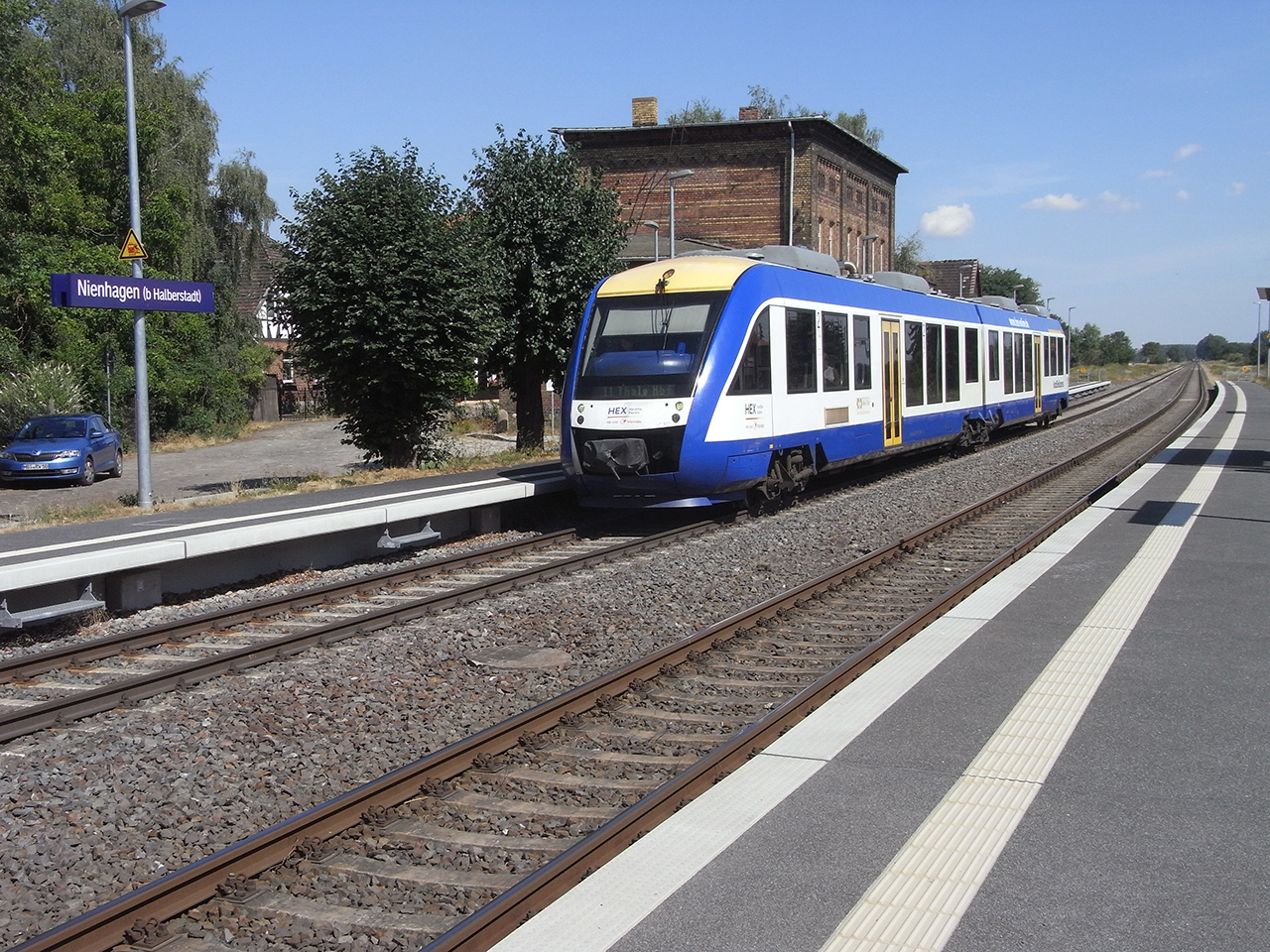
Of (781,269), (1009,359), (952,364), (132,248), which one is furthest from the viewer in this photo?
(1009,359)

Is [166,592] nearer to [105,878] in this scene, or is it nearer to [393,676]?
[393,676]

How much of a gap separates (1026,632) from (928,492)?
9308 mm

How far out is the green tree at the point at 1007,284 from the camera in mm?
123250

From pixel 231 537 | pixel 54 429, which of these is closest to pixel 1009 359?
pixel 231 537

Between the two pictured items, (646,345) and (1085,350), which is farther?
(1085,350)

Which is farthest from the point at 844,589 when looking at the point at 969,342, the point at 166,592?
the point at 969,342

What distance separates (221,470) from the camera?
27.8 metres

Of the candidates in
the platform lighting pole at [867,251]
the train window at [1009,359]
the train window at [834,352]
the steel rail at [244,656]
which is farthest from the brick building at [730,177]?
the steel rail at [244,656]

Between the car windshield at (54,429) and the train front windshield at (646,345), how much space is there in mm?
15030

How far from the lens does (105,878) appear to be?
450 cm

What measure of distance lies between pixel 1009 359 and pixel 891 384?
380 inches

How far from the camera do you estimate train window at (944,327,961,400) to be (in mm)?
21267

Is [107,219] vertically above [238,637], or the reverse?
[107,219]

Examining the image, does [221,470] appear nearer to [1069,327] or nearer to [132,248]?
[132,248]
